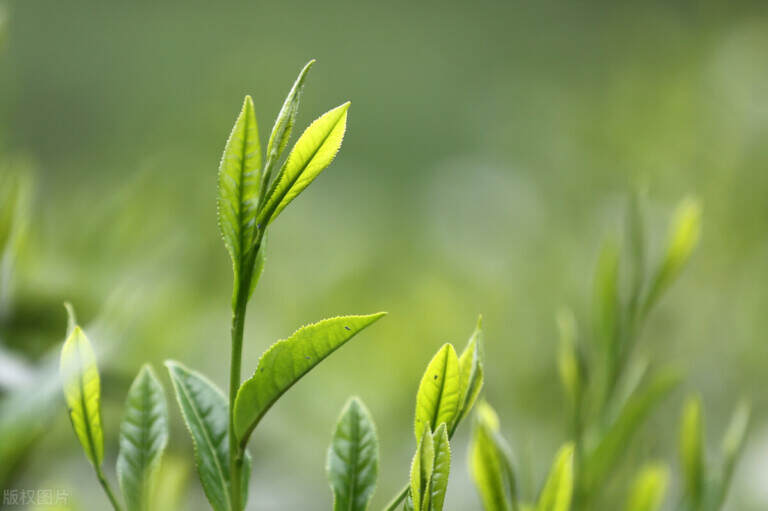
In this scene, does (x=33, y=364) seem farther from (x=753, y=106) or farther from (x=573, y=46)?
(x=573, y=46)

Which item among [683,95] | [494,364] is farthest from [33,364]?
[683,95]

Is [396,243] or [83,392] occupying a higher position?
[396,243]

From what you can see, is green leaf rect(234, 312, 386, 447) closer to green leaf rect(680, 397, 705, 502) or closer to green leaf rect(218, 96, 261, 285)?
green leaf rect(218, 96, 261, 285)

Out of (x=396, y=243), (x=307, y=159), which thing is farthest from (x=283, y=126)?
(x=396, y=243)

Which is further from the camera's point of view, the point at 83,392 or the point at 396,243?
the point at 396,243

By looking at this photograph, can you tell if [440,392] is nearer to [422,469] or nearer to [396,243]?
[422,469]

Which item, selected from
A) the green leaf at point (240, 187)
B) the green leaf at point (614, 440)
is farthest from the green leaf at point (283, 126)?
the green leaf at point (614, 440)
